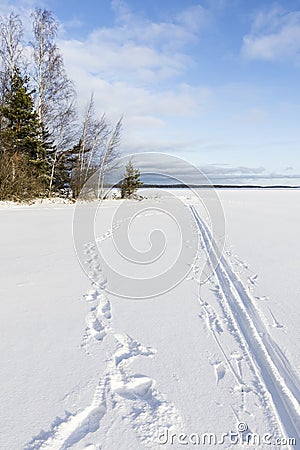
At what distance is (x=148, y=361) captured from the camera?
2.15m

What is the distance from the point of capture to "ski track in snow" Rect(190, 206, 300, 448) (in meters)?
1.67

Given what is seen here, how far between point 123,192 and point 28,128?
1041cm

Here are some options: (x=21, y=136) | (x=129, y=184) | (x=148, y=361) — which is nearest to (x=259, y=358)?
(x=148, y=361)

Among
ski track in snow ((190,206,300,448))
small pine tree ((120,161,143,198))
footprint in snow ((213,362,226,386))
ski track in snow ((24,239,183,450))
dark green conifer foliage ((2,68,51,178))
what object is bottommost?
ski track in snow ((24,239,183,450))

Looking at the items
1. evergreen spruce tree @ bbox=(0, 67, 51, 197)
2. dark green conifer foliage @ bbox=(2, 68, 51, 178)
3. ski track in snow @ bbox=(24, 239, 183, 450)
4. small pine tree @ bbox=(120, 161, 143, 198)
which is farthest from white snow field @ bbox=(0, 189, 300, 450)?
small pine tree @ bbox=(120, 161, 143, 198)

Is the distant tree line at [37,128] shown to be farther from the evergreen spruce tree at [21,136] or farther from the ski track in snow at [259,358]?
the ski track in snow at [259,358]

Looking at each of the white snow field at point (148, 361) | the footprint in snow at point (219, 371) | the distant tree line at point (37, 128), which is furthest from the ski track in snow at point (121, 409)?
the distant tree line at point (37, 128)

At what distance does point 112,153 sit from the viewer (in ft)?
73.3

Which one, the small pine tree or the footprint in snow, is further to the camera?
the small pine tree

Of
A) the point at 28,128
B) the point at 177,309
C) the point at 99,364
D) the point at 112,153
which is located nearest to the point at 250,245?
the point at 177,309

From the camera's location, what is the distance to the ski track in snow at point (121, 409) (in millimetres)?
1477

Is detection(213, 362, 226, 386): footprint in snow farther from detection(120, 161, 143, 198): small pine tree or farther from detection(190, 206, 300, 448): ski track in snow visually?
detection(120, 161, 143, 198): small pine tree

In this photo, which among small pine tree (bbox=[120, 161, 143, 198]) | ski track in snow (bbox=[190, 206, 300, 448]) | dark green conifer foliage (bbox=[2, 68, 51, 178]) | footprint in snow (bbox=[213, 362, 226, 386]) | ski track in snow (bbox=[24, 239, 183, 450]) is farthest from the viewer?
small pine tree (bbox=[120, 161, 143, 198])

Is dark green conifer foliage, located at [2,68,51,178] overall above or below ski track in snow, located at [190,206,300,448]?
above
